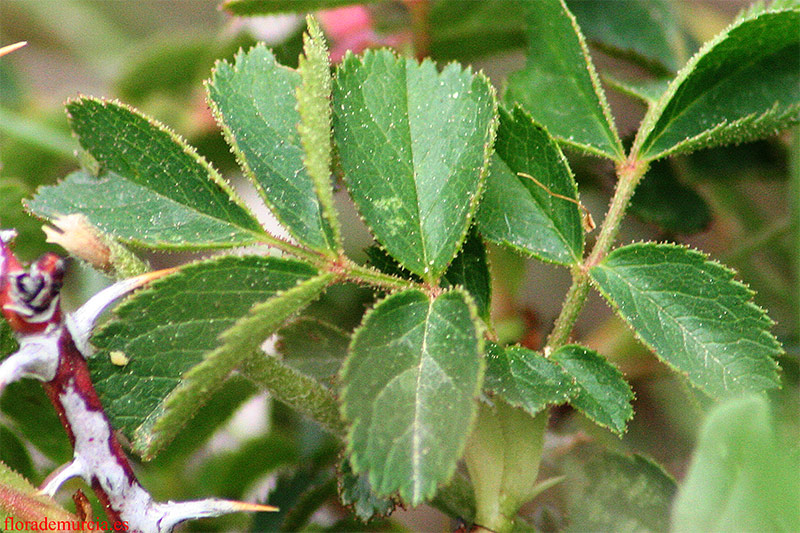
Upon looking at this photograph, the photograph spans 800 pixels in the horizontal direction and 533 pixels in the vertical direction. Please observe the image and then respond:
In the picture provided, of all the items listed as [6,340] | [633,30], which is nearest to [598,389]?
[6,340]

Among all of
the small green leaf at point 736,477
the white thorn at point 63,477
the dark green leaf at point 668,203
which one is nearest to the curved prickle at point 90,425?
the white thorn at point 63,477

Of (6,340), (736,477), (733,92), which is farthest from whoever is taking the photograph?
(733,92)

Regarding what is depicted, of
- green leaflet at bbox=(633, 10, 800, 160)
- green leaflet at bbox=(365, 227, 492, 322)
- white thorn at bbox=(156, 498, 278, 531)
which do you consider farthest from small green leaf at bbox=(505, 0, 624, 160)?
white thorn at bbox=(156, 498, 278, 531)

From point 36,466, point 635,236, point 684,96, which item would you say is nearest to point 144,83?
point 36,466

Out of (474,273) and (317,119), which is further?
(474,273)

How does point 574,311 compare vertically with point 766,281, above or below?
below

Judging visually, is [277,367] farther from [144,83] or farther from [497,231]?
[144,83]

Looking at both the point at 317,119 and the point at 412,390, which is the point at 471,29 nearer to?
the point at 317,119
